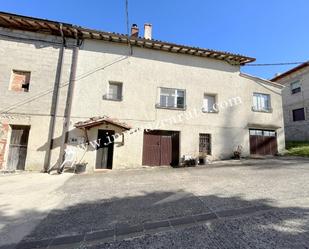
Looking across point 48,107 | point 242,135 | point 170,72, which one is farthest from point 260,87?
point 48,107

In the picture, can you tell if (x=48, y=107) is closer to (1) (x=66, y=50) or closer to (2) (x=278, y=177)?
(1) (x=66, y=50)

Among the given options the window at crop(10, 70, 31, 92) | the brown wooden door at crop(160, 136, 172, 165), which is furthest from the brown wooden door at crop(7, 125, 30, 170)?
the brown wooden door at crop(160, 136, 172, 165)

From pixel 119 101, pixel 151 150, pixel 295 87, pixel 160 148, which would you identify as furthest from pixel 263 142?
pixel 119 101

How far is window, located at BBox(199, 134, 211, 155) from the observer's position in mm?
12365

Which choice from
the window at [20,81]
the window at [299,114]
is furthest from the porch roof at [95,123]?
the window at [299,114]

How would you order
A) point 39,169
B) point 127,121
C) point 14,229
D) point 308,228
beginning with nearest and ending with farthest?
point 308,228, point 14,229, point 39,169, point 127,121

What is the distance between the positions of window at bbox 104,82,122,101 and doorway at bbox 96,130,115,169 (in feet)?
6.92

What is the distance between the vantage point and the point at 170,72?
12.6 metres

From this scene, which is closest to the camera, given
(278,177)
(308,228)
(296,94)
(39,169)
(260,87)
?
(308,228)

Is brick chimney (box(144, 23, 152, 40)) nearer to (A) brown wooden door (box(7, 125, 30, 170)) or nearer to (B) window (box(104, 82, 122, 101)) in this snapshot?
(B) window (box(104, 82, 122, 101))

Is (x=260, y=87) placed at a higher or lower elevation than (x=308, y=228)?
higher

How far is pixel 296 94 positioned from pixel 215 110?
39.2 ft

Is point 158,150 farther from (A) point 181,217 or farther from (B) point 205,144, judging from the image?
(A) point 181,217

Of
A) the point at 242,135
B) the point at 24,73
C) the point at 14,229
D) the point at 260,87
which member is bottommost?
the point at 14,229
